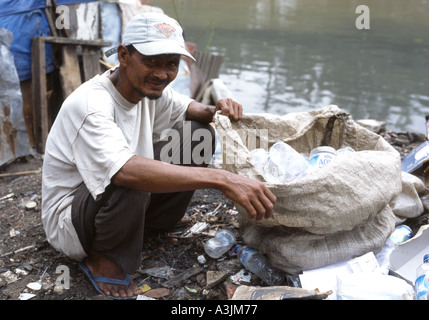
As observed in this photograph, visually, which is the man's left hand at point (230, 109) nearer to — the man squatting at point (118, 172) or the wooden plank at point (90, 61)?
the man squatting at point (118, 172)

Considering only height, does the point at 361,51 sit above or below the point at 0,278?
above

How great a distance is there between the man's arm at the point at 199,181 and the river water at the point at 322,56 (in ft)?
9.70

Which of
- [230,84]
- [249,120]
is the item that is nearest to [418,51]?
[230,84]

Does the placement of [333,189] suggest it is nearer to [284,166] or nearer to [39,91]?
[284,166]

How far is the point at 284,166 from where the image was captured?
2332 millimetres

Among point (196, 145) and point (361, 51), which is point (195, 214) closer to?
point (196, 145)

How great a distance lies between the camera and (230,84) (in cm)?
731

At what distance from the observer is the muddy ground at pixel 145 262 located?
2.20 metres

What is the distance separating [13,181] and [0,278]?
5.21ft

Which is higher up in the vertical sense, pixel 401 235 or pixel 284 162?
pixel 284 162

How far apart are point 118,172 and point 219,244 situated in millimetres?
930

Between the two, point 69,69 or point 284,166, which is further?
point 69,69

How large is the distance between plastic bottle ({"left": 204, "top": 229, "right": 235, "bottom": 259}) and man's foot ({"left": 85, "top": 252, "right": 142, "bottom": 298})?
1.60ft
